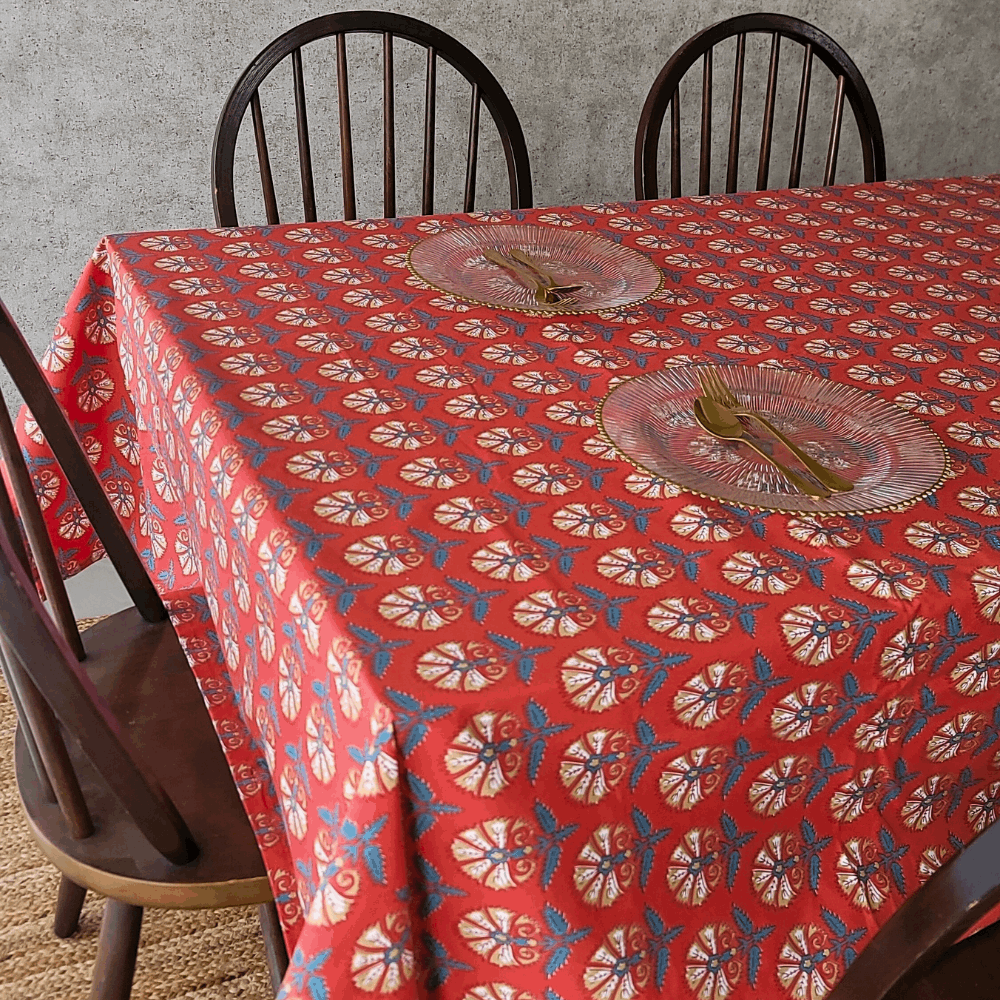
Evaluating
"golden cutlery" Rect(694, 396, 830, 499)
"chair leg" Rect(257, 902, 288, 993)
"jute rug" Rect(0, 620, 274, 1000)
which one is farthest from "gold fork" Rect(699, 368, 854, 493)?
"jute rug" Rect(0, 620, 274, 1000)

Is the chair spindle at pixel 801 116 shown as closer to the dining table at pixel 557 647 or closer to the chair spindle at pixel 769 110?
the chair spindle at pixel 769 110

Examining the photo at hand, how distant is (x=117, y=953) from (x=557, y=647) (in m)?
0.58

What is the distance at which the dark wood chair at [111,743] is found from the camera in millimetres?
713

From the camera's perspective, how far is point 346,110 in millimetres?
1533

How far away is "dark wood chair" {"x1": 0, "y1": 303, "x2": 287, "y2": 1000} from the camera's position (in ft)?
2.34

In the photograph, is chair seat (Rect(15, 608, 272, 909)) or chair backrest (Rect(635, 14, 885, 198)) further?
chair backrest (Rect(635, 14, 885, 198))

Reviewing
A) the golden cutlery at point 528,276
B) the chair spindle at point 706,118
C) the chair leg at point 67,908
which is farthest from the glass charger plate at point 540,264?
the chair leg at point 67,908

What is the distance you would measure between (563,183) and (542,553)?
1626 millimetres

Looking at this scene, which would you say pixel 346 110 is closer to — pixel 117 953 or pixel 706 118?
pixel 706 118

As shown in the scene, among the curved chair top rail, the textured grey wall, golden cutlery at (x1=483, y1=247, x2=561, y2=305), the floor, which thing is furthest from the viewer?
the floor

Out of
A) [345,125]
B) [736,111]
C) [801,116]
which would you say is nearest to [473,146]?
[345,125]

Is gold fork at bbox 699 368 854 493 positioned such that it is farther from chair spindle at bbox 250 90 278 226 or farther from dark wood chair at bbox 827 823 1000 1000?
chair spindle at bbox 250 90 278 226

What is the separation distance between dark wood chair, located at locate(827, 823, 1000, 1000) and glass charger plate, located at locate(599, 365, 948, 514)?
0.96 ft

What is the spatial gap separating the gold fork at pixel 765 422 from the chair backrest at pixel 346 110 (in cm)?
74
